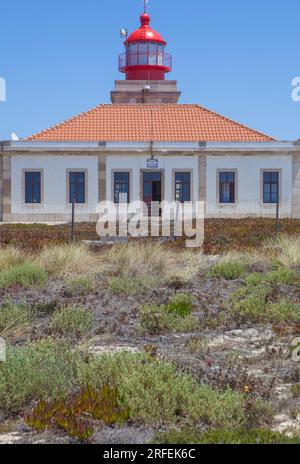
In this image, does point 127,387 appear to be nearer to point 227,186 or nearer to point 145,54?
point 227,186

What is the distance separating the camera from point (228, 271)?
11797 millimetres

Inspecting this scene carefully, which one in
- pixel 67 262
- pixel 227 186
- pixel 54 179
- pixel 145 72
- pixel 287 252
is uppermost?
pixel 145 72

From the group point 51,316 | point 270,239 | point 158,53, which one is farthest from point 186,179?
point 51,316

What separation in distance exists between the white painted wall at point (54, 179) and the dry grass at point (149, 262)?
57.0 ft

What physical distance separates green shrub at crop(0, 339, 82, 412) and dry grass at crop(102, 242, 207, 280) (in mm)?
6068

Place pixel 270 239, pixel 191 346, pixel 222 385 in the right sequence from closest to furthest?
pixel 222 385 < pixel 191 346 < pixel 270 239

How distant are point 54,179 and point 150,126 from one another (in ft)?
17.6

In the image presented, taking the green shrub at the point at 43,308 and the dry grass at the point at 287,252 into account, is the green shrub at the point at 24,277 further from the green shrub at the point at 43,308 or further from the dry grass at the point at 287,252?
the dry grass at the point at 287,252

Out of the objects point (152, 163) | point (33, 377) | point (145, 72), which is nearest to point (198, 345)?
point (33, 377)

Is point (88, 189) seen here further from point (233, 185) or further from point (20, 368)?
point (20, 368)

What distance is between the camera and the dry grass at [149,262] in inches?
477

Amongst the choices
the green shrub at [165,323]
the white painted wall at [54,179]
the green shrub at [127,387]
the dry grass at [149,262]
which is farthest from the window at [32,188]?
the green shrub at [127,387]

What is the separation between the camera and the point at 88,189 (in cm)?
3173
